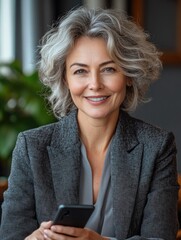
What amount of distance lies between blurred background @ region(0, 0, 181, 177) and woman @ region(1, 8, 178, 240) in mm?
1773

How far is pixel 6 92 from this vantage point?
3.85 meters

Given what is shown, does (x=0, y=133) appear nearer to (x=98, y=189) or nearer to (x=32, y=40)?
(x=32, y=40)

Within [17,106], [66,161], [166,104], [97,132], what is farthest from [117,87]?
[166,104]

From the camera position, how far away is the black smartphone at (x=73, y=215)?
1.56 metres

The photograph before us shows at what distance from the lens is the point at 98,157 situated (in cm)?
198

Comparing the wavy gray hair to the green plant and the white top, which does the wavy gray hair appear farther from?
the green plant

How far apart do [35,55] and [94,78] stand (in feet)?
7.50

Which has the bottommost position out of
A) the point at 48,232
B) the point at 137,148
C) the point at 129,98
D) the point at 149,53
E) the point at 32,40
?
the point at 48,232

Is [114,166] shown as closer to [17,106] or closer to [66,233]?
[66,233]

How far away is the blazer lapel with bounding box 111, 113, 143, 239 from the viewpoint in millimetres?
1875

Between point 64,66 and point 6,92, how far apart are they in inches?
76.8

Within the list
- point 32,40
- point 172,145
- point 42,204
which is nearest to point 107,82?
point 172,145

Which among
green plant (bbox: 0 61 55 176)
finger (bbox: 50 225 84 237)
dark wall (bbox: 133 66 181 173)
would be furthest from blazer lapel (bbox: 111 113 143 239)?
dark wall (bbox: 133 66 181 173)

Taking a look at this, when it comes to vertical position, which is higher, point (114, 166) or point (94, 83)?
point (94, 83)
